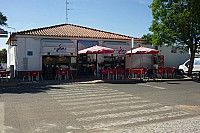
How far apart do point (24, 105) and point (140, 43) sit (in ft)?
50.8

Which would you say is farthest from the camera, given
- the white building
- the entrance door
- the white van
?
the white van

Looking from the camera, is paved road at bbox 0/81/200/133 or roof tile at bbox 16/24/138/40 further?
roof tile at bbox 16/24/138/40

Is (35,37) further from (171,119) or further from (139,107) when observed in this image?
(171,119)

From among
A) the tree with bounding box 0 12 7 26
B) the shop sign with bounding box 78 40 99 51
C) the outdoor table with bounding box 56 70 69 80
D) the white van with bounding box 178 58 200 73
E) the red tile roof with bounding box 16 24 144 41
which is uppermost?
the tree with bounding box 0 12 7 26

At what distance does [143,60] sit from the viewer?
21875mm

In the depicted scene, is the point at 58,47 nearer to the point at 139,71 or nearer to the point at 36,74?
the point at 36,74

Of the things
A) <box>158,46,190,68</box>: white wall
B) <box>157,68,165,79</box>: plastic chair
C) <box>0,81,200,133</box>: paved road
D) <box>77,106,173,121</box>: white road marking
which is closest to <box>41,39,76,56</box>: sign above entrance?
<box>157,68,165,79</box>: plastic chair

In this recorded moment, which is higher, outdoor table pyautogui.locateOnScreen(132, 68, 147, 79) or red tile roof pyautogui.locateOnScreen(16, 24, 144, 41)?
red tile roof pyautogui.locateOnScreen(16, 24, 144, 41)

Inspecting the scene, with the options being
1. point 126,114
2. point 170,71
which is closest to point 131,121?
point 126,114

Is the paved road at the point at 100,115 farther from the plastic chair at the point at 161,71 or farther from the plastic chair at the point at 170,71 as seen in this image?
the plastic chair at the point at 170,71

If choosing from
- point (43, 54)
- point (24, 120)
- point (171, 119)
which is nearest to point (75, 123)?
point (24, 120)

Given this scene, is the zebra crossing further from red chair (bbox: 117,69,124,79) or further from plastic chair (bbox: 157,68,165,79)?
plastic chair (bbox: 157,68,165,79)

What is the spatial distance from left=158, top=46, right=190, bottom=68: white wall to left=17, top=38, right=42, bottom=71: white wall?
12.8 meters

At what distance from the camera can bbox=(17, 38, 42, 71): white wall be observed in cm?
1731
